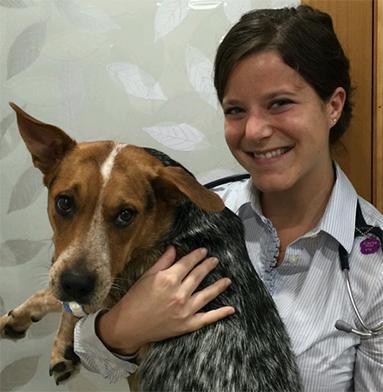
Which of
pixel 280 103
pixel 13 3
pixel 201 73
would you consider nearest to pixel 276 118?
pixel 280 103

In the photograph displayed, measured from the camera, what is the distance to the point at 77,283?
53.9 inches

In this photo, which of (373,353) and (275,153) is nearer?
(373,353)

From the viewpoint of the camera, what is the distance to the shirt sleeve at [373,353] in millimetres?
1471

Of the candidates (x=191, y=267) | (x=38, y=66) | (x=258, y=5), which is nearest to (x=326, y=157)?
(x=191, y=267)

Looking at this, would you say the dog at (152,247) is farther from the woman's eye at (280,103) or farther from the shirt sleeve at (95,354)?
the woman's eye at (280,103)

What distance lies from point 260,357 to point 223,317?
17cm

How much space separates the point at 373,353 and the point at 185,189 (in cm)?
77

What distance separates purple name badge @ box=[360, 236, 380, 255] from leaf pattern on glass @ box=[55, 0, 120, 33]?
150cm

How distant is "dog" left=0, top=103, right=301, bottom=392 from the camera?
4.64ft

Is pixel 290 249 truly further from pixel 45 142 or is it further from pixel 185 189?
pixel 45 142

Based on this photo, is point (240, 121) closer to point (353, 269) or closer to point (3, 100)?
point (353, 269)

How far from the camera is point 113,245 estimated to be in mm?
1453

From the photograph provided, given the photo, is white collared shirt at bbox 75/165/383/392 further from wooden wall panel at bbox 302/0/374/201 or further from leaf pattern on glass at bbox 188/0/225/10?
leaf pattern on glass at bbox 188/0/225/10

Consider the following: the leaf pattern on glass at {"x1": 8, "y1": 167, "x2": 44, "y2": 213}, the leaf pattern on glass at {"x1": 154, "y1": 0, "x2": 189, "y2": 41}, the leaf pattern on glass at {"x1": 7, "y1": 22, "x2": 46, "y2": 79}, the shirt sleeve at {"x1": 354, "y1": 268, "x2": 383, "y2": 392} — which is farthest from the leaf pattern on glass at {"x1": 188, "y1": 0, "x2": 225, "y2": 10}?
the shirt sleeve at {"x1": 354, "y1": 268, "x2": 383, "y2": 392}
